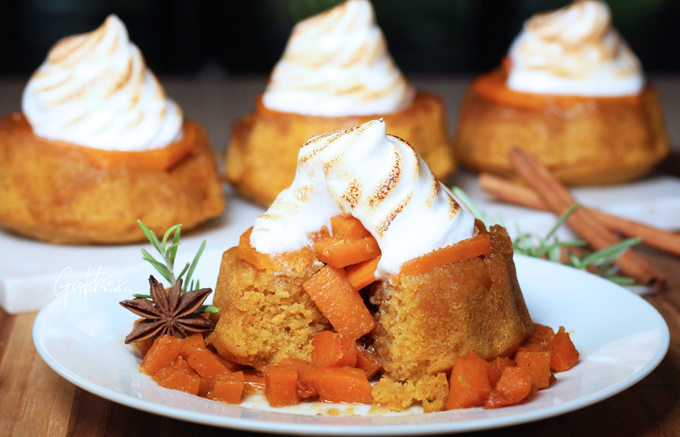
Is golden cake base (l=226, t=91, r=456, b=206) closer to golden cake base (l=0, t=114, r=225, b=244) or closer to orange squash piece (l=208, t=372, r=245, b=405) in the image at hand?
golden cake base (l=0, t=114, r=225, b=244)

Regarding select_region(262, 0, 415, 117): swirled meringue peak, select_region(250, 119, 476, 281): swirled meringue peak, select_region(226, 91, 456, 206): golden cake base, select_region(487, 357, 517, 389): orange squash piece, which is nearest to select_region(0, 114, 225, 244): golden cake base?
select_region(226, 91, 456, 206): golden cake base

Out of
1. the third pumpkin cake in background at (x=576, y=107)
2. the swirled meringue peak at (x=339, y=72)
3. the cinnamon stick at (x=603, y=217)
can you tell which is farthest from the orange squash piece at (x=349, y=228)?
the third pumpkin cake in background at (x=576, y=107)

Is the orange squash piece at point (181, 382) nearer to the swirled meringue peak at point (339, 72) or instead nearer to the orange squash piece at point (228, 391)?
the orange squash piece at point (228, 391)

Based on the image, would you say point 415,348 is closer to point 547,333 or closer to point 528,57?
point 547,333

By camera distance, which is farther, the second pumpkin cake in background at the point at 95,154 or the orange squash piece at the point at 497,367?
the second pumpkin cake in background at the point at 95,154

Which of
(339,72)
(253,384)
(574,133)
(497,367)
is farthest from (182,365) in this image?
(574,133)

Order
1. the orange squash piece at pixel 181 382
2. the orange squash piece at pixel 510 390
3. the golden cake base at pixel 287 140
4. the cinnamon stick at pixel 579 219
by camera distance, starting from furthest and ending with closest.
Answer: the golden cake base at pixel 287 140 → the cinnamon stick at pixel 579 219 → the orange squash piece at pixel 181 382 → the orange squash piece at pixel 510 390
